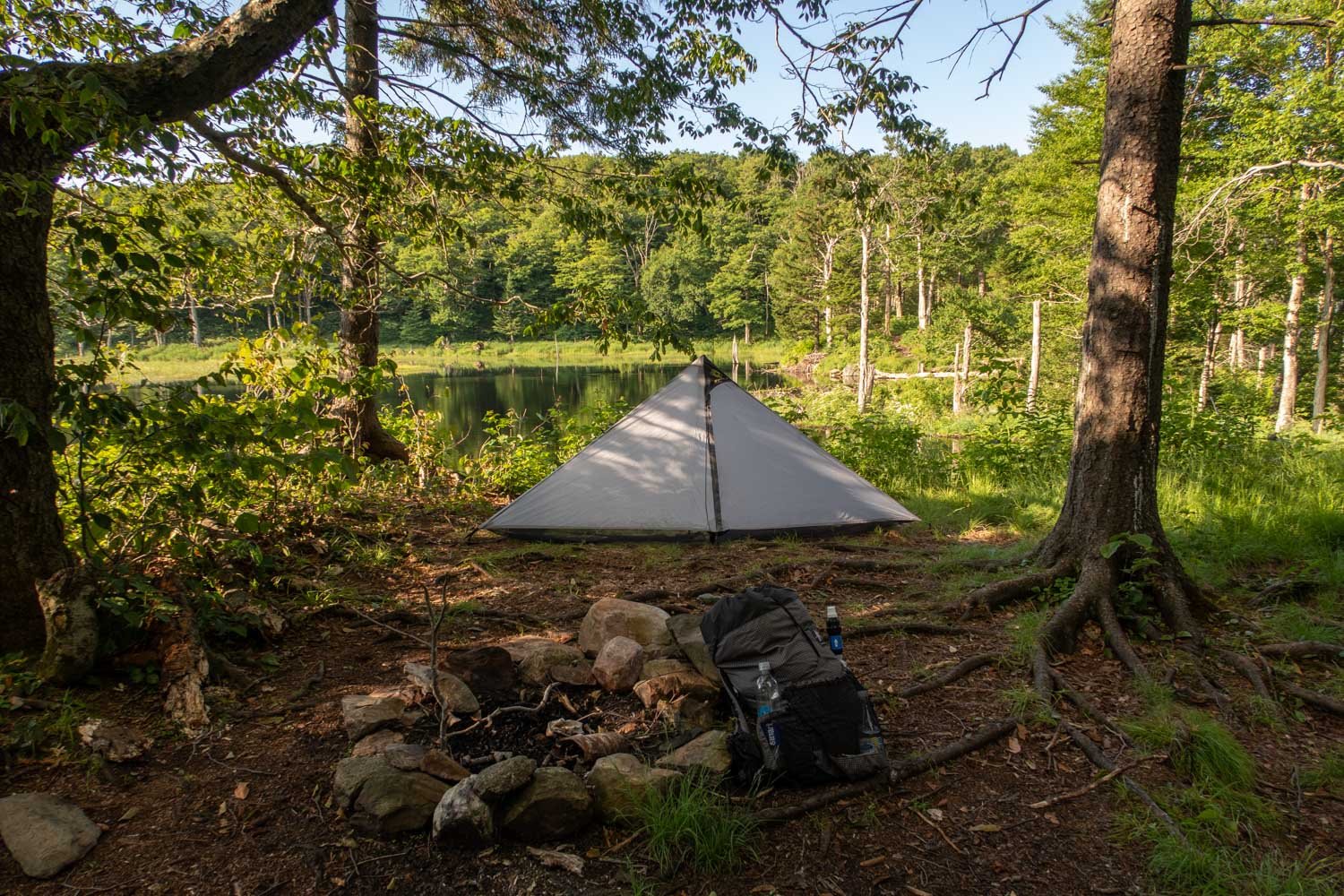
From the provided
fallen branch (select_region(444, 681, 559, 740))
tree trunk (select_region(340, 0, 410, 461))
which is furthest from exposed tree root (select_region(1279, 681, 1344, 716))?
tree trunk (select_region(340, 0, 410, 461))

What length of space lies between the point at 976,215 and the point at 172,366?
121 ft

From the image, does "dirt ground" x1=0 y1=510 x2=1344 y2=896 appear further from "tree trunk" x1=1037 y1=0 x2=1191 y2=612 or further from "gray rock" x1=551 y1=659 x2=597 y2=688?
"tree trunk" x1=1037 y1=0 x2=1191 y2=612

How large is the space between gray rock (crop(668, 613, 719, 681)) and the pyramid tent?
7.48 feet

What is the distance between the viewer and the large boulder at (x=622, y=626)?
3191 millimetres

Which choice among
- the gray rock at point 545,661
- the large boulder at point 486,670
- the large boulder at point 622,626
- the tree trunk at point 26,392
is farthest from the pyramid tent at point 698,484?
the tree trunk at point 26,392

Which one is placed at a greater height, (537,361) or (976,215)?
(976,215)

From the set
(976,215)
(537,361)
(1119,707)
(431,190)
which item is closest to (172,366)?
(537,361)

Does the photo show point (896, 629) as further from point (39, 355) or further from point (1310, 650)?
point (39, 355)

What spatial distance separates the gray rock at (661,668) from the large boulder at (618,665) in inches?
1.7

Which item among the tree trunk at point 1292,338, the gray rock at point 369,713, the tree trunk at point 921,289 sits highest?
the tree trunk at point 921,289

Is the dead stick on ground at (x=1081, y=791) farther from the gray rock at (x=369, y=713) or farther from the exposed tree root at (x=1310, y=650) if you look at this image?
the gray rock at (x=369, y=713)

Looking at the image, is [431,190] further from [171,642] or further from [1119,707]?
[1119,707]

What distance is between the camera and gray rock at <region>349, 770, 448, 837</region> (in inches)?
79.5

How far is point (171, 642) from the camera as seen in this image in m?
2.83
